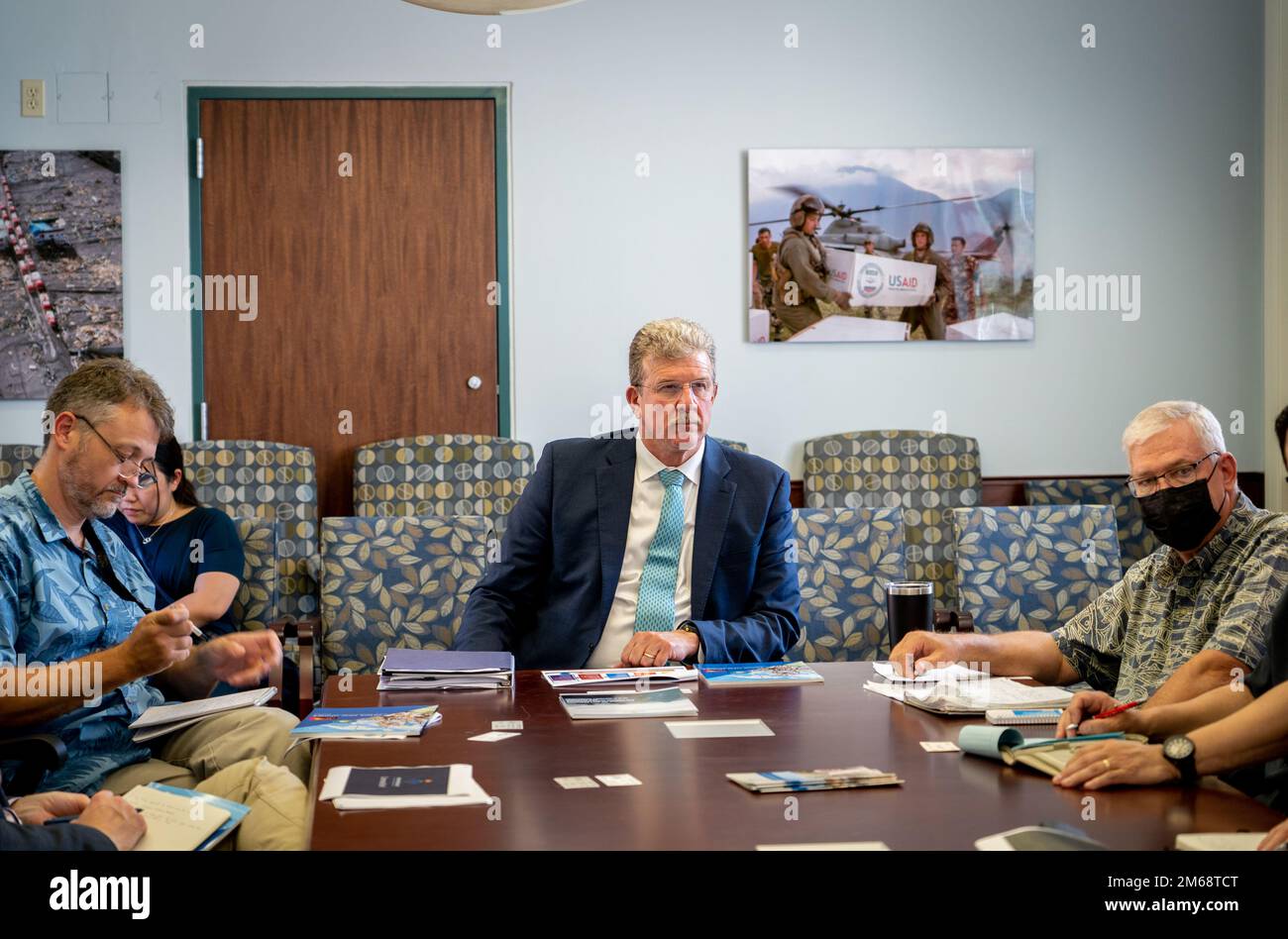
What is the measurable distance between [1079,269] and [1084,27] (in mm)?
1046

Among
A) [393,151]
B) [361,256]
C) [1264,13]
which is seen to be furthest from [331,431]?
[1264,13]

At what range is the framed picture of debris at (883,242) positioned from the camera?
17.1ft

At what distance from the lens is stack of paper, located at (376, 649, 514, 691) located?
2.39m

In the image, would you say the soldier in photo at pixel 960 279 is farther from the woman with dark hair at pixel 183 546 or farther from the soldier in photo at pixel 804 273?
the woman with dark hair at pixel 183 546

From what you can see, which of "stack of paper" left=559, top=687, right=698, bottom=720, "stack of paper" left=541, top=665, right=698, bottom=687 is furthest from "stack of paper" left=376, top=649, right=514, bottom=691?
"stack of paper" left=559, top=687, right=698, bottom=720

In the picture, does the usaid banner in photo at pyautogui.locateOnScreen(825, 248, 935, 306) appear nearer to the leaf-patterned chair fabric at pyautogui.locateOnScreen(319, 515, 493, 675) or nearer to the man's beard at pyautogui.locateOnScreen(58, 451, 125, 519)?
the leaf-patterned chair fabric at pyautogui.locateOnScreen(319, 515, 493, 675)

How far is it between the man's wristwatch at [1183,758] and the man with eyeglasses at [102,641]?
4.47 feet

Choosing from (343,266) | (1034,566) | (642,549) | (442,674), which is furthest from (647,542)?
(343,266)

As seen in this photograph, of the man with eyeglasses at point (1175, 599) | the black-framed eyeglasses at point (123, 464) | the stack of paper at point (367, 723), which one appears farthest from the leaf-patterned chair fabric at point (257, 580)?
the man with eyeglasses at point (1175, 599)

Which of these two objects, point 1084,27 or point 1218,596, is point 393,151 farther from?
point 1218,596

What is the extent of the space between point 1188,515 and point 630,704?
1125 millimetres

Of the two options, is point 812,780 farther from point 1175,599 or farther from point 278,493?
point 278,493

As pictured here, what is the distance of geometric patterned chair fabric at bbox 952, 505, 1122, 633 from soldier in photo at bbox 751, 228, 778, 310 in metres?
1.58

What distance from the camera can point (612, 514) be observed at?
300 cm
